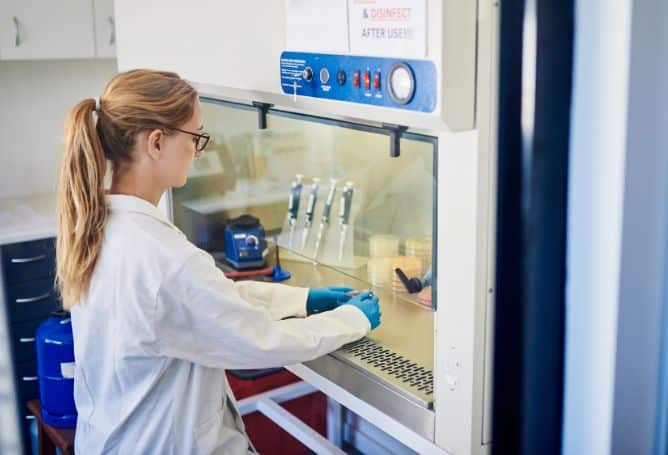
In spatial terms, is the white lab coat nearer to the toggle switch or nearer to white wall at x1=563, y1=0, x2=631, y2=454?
the toggle switch

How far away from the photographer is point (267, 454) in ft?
8.20

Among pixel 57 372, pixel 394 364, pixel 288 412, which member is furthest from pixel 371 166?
pixel 57 372

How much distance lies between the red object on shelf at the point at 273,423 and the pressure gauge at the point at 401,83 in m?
1.37

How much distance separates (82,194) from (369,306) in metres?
0.60

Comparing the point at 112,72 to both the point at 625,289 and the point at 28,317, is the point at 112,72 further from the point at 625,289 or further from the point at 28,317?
the point at 625,289

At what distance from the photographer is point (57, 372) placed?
2344 millimetres

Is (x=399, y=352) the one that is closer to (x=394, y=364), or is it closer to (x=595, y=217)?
(x=394, y=364)

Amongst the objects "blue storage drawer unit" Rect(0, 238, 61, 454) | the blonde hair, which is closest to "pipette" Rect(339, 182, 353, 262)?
the blonde hair

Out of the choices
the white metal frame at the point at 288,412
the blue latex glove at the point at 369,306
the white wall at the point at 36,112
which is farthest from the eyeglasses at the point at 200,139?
the white wall at the point at 36,112

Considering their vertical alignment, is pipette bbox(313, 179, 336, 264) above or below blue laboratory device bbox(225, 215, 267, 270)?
above

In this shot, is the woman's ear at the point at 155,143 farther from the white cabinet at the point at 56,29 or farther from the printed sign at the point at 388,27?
the white cabinet at the point at 56,29

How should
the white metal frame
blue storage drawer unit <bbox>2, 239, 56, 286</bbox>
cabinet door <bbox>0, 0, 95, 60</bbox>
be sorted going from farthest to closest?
cabinet door <bbox>0, 0, 95, 60</bbox> < blue storage drawer unit <bbox>2, 239, 56, 286</bbox> < the white metal frame

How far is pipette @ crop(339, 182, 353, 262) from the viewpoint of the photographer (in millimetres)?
2055

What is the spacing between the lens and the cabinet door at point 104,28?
315cm
